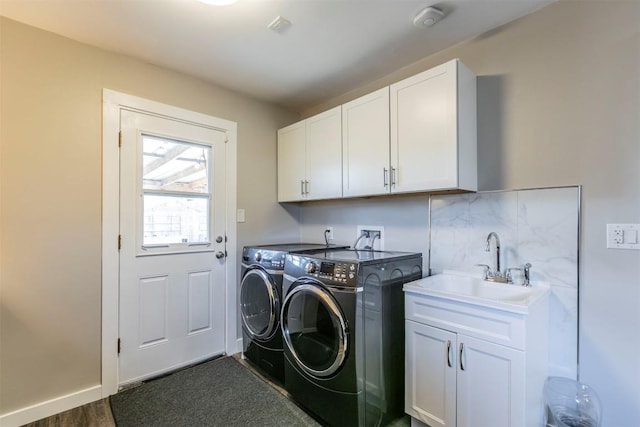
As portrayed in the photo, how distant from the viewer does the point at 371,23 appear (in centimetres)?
181

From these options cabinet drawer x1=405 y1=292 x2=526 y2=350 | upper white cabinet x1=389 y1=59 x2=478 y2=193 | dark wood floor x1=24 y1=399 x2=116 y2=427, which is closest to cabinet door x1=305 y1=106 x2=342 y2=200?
upper white cabinet x1=389 y1=59 x2=478 y2=193

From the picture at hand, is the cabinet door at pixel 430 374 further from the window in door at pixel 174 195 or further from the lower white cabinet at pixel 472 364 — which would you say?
the window in door at pixel 174 195

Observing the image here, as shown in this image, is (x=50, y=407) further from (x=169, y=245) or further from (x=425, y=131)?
(x=425, y=131)

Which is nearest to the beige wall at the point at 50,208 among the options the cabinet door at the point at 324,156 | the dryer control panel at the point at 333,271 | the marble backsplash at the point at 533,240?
the cabinet door at the point at 324,156

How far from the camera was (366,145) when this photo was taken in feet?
7.22

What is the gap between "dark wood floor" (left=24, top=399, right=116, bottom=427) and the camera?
177cm

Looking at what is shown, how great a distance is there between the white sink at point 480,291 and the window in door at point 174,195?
5.98 ft

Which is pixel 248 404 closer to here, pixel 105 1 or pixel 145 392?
pixel 145 392

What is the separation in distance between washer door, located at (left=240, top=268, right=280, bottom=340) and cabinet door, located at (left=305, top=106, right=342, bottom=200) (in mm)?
870

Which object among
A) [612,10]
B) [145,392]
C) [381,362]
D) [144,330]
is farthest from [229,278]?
[612,10]

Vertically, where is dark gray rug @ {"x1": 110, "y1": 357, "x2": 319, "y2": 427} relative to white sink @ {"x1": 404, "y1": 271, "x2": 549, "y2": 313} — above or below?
below

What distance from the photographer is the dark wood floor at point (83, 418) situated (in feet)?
5.81

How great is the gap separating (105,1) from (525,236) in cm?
275

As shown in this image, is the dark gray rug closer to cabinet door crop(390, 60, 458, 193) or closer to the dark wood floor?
the dark wood floor
